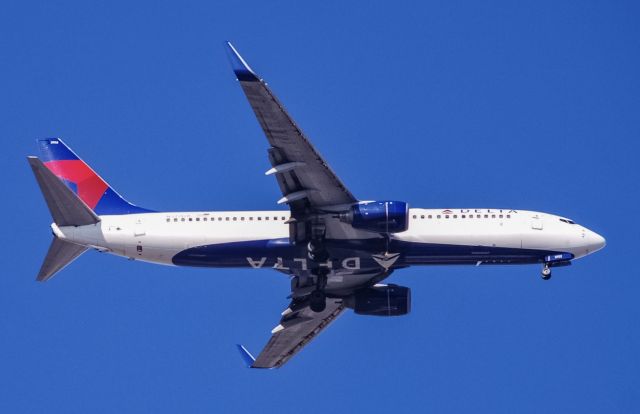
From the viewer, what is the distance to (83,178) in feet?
259

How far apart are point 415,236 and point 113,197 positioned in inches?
712

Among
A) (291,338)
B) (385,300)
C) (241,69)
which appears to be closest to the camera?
(241,69)

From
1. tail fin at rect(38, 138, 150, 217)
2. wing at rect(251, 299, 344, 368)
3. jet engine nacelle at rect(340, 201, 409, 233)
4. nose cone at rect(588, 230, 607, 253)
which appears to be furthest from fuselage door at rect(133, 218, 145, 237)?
nose cone at rect(588, 230, 607, 253)

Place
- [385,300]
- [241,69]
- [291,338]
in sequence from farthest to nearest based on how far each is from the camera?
[291,338]
[385,300]
[241,69]

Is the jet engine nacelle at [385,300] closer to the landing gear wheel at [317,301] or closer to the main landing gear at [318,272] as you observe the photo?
the main landing gear at [318,272]

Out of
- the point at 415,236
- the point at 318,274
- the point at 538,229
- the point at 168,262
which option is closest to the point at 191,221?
the point at 168,262

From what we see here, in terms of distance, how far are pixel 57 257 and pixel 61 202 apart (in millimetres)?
3824

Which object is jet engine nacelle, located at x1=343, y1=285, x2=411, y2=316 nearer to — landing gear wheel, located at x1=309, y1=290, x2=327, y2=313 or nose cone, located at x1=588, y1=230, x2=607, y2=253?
landing gear wheel, located at x1=309, y1=290, x2=327, y2=313

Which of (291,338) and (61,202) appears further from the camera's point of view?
(291,338)

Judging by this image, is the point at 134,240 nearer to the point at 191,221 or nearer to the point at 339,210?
the point at 191,221

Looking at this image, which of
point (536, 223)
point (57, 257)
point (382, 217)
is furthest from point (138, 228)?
point (536, 223)

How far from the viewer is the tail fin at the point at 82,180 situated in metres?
77.1

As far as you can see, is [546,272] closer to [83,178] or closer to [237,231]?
[237,231]

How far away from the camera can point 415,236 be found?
7450cm
